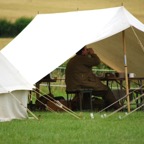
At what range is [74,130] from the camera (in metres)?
10.4

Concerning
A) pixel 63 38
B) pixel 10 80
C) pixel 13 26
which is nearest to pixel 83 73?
pixel 63 38

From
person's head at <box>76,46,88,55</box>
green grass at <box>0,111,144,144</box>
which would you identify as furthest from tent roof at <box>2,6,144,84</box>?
green grass at <box>0,111,144,144</box>

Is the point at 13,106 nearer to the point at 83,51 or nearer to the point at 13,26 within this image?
the point at 83,51

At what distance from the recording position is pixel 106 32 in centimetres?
1362

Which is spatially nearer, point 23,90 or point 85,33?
point 23,90

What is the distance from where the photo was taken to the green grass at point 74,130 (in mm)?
9342

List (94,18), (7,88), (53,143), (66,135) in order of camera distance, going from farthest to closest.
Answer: (94,18), (7,88), (66,135), (53,143)

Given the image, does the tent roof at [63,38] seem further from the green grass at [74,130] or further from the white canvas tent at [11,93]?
the green grass at [74,130]

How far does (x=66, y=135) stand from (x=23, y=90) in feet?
8.26

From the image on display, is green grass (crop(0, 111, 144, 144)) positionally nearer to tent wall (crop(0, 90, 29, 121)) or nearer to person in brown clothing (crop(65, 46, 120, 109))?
tent wall (crop(0, 90, 29, 121))

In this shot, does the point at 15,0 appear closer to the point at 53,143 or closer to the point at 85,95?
the point at 85,95

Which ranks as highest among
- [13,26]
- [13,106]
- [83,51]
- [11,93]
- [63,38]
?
[13,26]

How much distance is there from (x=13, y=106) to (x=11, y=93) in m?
0.22

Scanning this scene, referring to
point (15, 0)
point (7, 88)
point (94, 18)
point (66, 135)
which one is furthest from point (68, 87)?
point (15, 0)
